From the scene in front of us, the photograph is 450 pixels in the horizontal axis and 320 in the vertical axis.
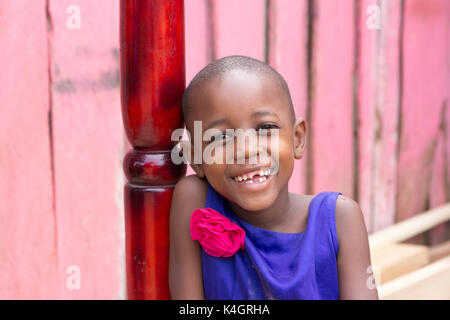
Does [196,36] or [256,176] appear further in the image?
[196,36]

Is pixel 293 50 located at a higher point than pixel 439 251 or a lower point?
higher

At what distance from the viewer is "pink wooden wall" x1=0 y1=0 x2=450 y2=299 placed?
→ 1.45 meters

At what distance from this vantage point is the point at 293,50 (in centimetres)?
207

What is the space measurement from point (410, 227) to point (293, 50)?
938 millimetres

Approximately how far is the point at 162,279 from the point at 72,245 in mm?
542

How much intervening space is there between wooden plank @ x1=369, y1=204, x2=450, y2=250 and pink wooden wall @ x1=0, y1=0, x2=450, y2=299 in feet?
0.23

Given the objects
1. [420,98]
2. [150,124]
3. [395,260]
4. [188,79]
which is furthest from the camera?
[420,98]

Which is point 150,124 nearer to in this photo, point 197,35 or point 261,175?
point 261,175

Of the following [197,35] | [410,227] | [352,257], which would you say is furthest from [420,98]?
[352,257]

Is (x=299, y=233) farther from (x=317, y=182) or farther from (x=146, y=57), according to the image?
(x=317, y=182)

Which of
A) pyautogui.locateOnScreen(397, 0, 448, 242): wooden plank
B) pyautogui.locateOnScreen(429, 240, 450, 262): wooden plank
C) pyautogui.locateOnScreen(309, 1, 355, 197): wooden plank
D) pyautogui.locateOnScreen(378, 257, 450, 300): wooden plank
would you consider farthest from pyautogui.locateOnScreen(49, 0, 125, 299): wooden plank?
pyautogui.locateOnScreen(429, 240, 450, 262): wooden plank

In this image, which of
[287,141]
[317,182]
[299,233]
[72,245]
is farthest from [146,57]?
[317,182]

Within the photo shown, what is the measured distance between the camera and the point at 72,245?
1.55 metres

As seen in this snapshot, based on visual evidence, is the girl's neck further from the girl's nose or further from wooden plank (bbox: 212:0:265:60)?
wooden plank (bbox: 212:0:265:60)
